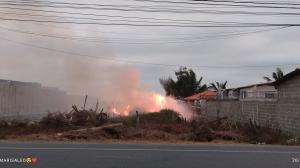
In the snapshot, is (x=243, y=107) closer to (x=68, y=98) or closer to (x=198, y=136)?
(x=198, y=136)

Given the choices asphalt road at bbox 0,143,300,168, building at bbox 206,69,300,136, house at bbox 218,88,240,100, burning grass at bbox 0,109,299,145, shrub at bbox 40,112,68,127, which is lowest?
asphalt road at bbox 0,143,300,168

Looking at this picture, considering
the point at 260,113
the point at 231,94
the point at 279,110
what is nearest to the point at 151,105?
the point at 231,94

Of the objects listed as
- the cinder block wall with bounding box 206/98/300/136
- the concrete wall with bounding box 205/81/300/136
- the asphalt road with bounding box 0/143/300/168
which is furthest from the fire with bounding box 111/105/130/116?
the asphalt road with bounding box 0/143/300/168

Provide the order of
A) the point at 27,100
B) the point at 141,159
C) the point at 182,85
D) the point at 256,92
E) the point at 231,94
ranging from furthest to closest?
the point at 182,85, the point at 27,100, the point at 231,94, the point at 256,92, the point at 141,159

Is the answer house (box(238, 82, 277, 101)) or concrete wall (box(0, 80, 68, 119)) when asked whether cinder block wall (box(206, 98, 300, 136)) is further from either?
concrete wall (box(0, 80, 68, 119))

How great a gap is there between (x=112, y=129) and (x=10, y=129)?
6076mm

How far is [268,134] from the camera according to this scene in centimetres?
2878

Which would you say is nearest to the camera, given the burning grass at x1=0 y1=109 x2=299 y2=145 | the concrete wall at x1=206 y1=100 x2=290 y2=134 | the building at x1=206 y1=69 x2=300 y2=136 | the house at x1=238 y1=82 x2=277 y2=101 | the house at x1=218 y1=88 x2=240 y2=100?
the burning grass at x1=0 y1=109 x2=299 y2=145

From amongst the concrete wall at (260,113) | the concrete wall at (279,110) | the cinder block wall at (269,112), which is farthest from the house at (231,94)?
the concrete wall at (279,110)

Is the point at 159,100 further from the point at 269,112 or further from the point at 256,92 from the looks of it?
the point at 269,112

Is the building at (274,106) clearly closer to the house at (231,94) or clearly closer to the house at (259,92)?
the house at (259,92)

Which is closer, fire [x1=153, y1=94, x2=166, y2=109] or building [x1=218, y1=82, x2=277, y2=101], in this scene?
building [x1=218, y1=82, x2=277, y2=101]

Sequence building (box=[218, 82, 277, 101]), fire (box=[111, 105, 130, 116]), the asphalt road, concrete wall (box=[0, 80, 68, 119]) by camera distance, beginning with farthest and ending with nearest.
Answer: fire (box=[111, 105, 130, 116]) < concrete wall (box=[0, 80, 68, 119]) < building (box=[218, 82, 277, 101]) < the asphalt road

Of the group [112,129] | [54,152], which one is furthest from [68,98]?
[54,152]
